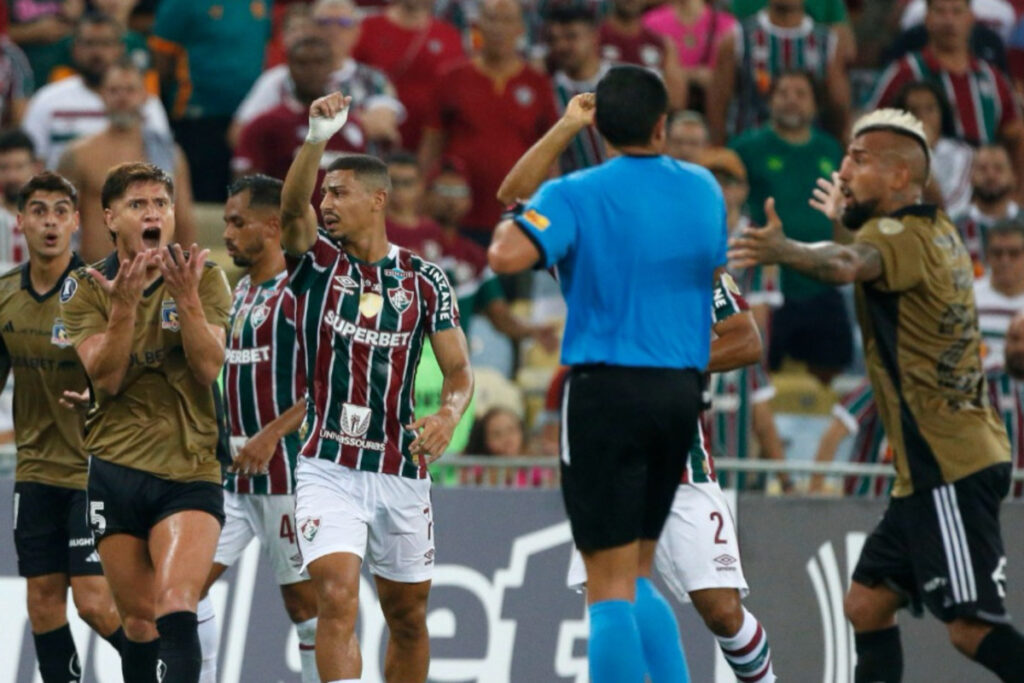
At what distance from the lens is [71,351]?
874 centimetres

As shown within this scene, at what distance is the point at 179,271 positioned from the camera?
787 centimetres

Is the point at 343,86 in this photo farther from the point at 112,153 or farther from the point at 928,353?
the point at 928,353

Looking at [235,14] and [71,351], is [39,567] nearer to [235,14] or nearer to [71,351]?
[71,351]

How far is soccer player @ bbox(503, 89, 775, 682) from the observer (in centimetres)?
837

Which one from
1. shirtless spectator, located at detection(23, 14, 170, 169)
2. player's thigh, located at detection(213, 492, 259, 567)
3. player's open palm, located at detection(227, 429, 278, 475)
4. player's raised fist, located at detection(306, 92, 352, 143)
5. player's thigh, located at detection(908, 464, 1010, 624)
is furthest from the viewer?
shirtless spectator, located at detection(23, 14, 170, 169)

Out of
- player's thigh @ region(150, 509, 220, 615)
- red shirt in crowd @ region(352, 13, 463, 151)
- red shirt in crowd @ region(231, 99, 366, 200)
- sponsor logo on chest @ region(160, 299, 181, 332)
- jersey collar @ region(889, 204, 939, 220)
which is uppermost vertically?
red shirt in crowd @ region(352, 13, 463, 151)

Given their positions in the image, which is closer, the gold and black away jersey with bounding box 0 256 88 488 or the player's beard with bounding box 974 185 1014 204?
the gold and black away jersey with bounding box 0 256 88 488

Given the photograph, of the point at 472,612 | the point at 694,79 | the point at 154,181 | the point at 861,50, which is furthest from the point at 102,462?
the point at 861,50

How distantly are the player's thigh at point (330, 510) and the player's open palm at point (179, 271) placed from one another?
0.95m

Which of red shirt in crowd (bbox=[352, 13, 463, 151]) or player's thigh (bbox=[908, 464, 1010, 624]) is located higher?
red shirt in crowd (bbox=[352, 13, 463, 151])

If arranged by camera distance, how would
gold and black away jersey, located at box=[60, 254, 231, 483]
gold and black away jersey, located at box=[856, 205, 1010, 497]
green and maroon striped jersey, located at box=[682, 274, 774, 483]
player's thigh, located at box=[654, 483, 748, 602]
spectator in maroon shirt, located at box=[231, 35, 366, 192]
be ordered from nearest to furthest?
gold and black away jersey, located at box=[856, 205, 1010, 497] → gold and black away jersey, located at box=[60, 254, 231, 483] → player's thigh, located at box=[654, 483, 748, 602] → green and maroon striped jersey, located at box=[682, 274, 774, 483] → spectator in maroon shirt, located at box=[231, 35, 366, 192]

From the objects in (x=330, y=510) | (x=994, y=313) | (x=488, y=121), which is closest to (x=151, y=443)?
(x=330, y=510)

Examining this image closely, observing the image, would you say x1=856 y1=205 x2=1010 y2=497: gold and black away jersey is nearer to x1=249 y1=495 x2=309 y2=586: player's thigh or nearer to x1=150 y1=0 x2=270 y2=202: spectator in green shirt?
x1=249 y1=495 x2=309 y2=586: player's thigh

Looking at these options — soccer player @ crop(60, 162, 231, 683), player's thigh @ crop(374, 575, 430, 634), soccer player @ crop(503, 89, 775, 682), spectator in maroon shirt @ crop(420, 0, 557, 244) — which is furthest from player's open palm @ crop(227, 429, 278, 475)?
spectator in maroon shirt @ crop(420, 0, 557, 244)
